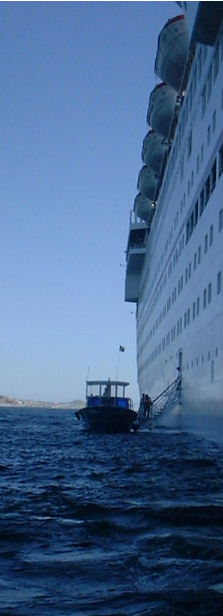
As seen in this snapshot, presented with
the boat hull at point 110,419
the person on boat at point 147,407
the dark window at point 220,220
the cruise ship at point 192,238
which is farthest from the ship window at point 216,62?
the person on boat at point 147,407

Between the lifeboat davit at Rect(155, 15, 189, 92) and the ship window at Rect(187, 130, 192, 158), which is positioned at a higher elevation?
the lifeboat davit at Rect(155, 15, 189, 92)

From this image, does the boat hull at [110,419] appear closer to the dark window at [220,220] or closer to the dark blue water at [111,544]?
the dark window at [220,220]

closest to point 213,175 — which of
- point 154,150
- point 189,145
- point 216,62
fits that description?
point 216,62

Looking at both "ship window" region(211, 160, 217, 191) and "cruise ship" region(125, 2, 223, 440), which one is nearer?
"cruise ship" region(125, 2, 223, 440)

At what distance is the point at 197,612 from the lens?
512 centimetres

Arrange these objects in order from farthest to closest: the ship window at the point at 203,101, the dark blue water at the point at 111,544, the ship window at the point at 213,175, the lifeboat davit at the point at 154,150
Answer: the lifeboat davit at the point at 154,150
the ship window at the point at 203,101
the ship window at the point at 213,175
the dark blue water at the point at 111,544

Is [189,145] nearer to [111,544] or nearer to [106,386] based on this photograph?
[106,386]

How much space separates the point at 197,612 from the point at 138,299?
73.1 meters

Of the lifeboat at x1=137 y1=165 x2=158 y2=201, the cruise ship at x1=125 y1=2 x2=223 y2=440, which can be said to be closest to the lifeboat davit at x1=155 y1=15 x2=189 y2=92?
the cruise ship at x1=125 y1=2 x2=223 y2=440

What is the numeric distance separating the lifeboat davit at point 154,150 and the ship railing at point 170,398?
76.8 ft

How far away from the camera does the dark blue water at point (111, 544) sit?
17.8 ft

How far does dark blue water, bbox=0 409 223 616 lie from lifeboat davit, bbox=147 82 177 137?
41207 millimetres

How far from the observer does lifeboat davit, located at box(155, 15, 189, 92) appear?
45.0 m

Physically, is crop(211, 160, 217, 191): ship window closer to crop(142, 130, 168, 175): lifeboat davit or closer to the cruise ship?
the cruise ship
